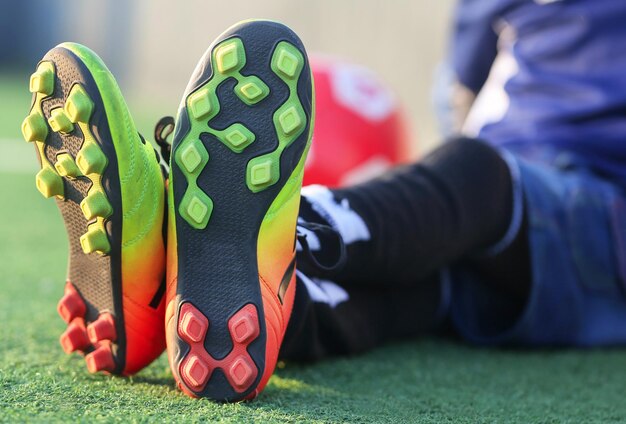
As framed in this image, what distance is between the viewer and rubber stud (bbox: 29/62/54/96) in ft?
2.77

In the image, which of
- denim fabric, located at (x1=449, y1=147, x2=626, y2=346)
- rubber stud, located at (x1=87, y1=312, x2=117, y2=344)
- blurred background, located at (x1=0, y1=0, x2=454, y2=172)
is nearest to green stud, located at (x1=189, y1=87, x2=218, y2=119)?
rubber stud, located at (x1=87, y1=312, x2=117, y2=344)

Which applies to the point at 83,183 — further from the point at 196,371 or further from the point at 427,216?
the point at 427,216

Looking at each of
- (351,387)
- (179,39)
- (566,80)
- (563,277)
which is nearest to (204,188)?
(351,387)

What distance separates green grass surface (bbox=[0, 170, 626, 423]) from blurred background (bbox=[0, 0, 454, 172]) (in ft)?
7.06

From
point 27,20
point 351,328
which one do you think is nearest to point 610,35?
point 351,328

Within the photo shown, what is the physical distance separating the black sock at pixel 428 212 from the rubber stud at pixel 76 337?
270 millimetres

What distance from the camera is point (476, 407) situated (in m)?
0.96

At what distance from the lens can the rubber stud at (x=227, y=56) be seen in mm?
853

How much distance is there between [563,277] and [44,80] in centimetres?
76

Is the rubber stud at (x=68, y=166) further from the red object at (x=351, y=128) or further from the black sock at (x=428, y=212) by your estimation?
the red object at (x=351, y=128)

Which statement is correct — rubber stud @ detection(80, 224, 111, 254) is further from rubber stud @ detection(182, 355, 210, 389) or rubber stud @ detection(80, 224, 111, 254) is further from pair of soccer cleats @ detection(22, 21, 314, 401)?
rubber stud @ detection(182, 355, 210, 389)

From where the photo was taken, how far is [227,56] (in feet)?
2.81

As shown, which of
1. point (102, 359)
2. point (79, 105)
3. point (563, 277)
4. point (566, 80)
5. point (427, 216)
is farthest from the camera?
point (566, 80)

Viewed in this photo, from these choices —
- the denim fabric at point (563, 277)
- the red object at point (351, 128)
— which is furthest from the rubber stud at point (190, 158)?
the red object at point (351, 128)
